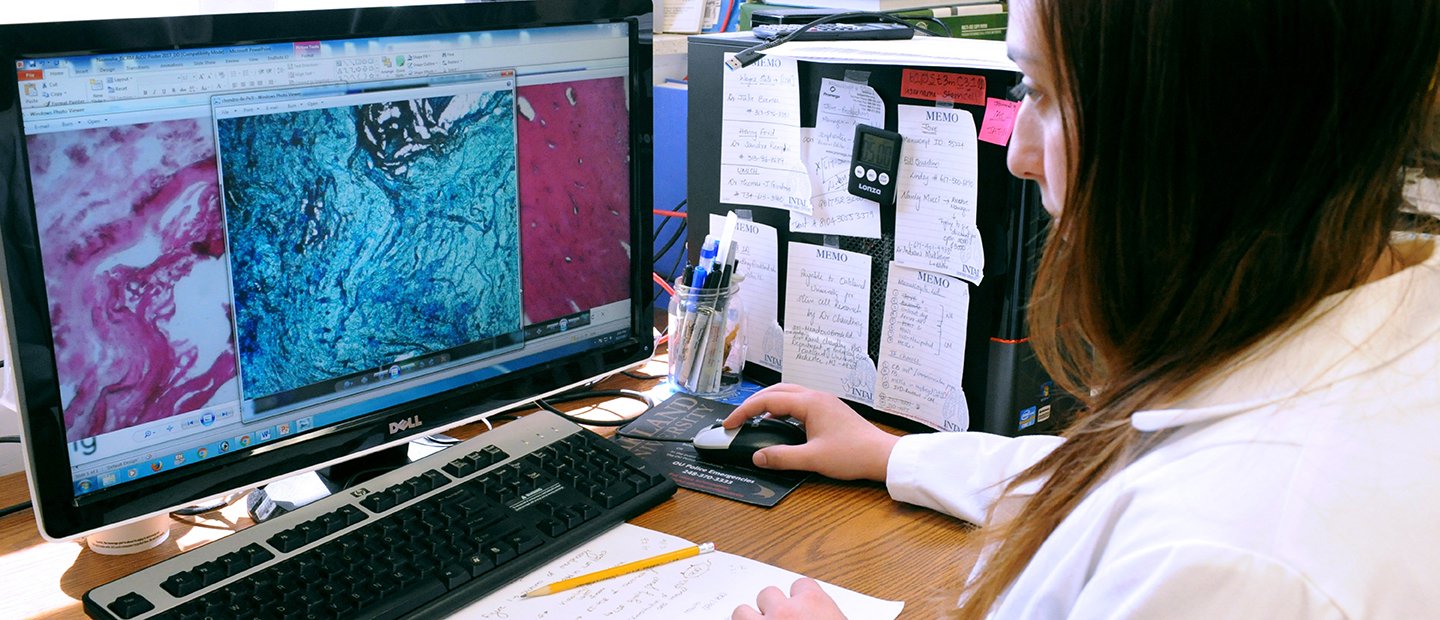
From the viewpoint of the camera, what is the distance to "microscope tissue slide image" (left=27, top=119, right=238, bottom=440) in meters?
0.76

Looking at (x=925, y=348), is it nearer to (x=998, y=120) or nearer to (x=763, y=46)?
(x=998, y=120)

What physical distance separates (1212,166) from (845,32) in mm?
793

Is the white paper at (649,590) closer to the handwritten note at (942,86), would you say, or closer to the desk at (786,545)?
the desk at (786,545)

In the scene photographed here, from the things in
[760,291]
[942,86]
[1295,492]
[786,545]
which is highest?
[942,86]

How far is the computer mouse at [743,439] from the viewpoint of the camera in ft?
3.67

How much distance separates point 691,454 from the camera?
3.74ft

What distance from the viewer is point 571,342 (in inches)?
43.2

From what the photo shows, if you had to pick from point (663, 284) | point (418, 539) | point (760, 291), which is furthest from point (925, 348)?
point (418, 539)

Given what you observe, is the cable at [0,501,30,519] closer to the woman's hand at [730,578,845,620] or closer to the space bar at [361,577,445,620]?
the space bar at [361,577,445,620]

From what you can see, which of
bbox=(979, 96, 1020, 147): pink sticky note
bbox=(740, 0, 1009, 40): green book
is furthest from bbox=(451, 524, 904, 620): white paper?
bbox=(740, 0, 1009, 40): green book

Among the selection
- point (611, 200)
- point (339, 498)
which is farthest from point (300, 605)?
point (611, 200)

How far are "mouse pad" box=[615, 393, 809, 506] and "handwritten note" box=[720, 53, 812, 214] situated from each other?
247 millimetres

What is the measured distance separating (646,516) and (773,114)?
20.5 inches

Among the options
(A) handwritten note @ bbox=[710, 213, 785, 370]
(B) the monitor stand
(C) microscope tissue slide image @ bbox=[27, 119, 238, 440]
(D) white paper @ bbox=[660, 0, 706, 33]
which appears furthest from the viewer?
(D) white paper @ bbox=[660, 0, 706, 33]
